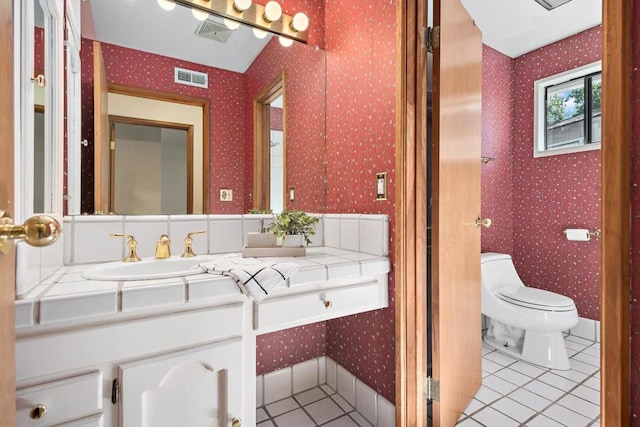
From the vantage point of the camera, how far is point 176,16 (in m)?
1.48

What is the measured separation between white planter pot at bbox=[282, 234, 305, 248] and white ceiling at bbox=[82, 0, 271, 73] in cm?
90

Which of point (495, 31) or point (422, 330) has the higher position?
point (495, 31)

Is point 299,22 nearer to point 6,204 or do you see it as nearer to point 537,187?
point 6,204

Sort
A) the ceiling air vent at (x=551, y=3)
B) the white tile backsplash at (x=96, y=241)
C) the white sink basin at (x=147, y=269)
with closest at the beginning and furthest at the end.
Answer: the white sink basin at (x=147, y=269), the white tile backsplash at (x=96, y=241), the ceiling air vent at (x=551, y=3)

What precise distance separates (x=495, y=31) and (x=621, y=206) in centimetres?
233

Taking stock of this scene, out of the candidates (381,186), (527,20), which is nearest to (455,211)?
(381,186)

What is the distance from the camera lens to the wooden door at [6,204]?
456 millimetres

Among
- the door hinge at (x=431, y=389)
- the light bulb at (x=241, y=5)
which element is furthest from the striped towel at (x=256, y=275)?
the light bulb at (x=241, y=5)

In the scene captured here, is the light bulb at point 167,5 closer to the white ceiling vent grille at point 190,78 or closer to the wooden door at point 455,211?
the white ceiling vent grille at point 190,78

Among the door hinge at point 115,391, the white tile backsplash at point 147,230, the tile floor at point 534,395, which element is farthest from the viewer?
the tile floor at point 534,395

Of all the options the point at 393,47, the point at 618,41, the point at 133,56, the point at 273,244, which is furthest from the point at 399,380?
the point at 133,56

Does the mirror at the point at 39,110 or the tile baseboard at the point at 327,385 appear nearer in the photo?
the mirror at the point at 39,110

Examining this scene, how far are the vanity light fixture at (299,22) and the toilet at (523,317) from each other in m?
2.08

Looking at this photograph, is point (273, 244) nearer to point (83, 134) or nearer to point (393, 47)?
point (83, 134)
